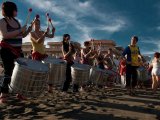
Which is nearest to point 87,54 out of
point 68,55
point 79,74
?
point 68,55

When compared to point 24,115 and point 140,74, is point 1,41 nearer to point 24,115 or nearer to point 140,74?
point 24,115

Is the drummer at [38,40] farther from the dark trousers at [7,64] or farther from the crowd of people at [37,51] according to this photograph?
the dark trousers at [7,64]

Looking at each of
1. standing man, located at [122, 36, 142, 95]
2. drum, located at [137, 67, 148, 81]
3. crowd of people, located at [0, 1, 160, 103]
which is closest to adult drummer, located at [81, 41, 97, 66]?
crowd of people, located at [0, 1, 160, 103]

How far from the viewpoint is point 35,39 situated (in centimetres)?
804

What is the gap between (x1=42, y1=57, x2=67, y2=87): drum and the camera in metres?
8.21

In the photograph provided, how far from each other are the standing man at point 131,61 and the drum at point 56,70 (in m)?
2.37

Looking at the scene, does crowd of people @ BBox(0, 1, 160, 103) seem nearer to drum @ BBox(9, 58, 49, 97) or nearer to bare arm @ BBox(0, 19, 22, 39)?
bare arm @ BBox(0, 19, 22, 39)

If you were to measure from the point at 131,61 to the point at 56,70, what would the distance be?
2.82 meters

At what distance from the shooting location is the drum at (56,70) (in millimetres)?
8206

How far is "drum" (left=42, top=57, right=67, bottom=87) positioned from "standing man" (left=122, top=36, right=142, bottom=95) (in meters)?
2.37

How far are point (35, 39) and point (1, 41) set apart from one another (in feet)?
5.69

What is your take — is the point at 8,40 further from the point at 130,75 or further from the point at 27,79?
the point at 130,75

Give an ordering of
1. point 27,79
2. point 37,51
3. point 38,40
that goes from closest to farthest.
A: point 27,79
point 38,40
point 37,51

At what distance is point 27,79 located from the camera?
5852mm
